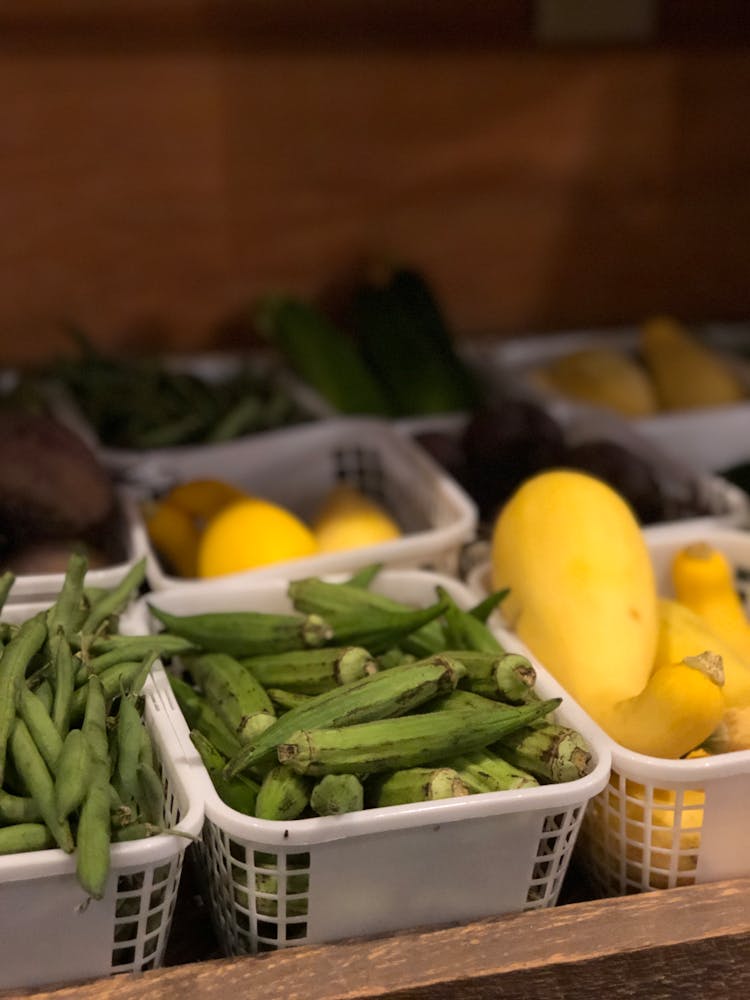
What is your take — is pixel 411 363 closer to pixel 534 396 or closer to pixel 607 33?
pixel 534 396

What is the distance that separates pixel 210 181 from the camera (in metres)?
1.82

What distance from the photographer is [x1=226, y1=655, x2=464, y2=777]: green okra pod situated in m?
0.85

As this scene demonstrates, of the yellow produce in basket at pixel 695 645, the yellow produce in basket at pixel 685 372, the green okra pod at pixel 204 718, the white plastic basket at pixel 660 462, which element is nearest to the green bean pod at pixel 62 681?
the green okra pod at pixel 204 718

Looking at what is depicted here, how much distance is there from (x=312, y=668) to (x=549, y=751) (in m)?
0.22

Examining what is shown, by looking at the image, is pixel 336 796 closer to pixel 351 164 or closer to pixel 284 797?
pixel 284 797

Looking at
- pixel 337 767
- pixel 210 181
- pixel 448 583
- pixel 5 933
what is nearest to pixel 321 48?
pixel 210 181

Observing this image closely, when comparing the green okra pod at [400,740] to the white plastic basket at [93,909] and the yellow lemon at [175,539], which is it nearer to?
the white plastic basket at [93,909]

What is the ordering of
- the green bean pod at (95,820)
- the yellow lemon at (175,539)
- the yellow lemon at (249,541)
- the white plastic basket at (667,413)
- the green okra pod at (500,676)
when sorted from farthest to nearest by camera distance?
the white plastic basket at (667,413), the yellow lemon at (175,539), the yellow lemon at (249,541), the green okra pod at (500,676), the green bean pod at (95,820)

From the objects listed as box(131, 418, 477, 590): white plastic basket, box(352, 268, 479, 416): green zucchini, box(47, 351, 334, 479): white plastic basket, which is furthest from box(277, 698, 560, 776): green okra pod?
box(352, 268, 479, 416): green zucchini

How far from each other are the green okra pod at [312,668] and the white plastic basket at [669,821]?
196 millimetres

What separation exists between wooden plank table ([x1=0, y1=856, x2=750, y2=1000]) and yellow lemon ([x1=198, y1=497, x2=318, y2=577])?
442 mm

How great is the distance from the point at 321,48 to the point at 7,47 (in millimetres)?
454

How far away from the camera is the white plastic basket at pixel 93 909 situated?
0.74 metres

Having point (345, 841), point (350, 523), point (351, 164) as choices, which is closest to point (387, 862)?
point (345, 841)
